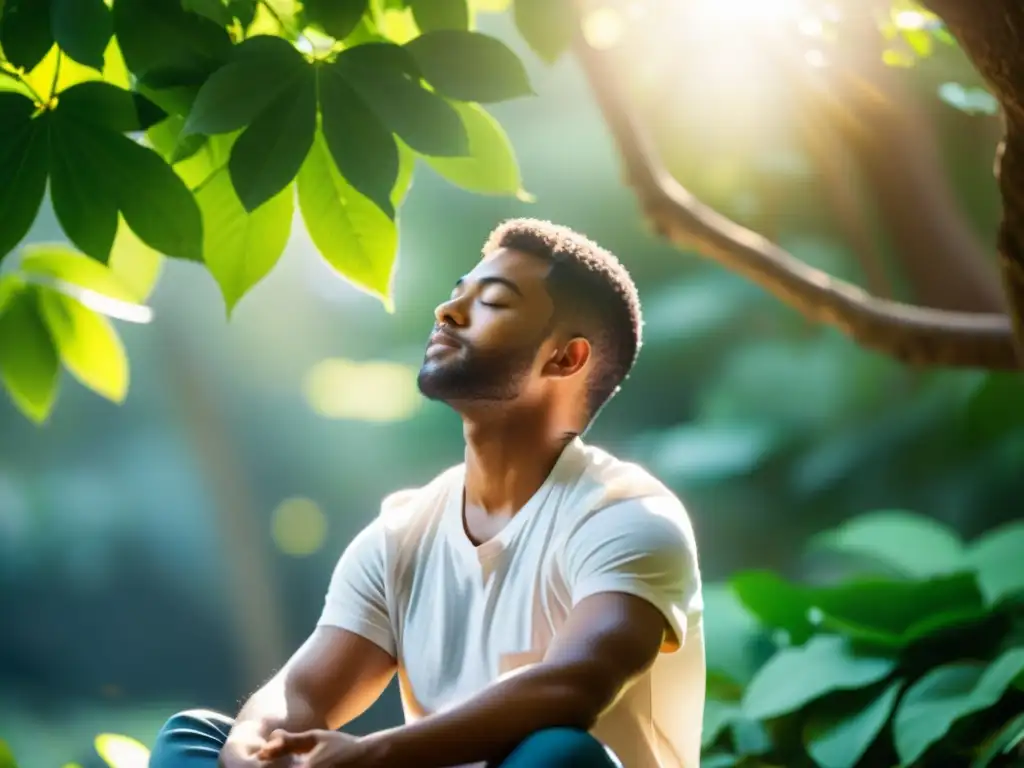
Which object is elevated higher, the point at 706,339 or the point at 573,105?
the point at 573,105

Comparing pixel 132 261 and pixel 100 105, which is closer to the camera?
pixel 100 105

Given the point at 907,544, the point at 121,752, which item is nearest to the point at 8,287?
the point at 121,752

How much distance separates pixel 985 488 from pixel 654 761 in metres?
2.46

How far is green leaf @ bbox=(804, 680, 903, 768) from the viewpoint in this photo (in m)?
1.71

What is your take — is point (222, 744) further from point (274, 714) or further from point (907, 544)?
point (907, 544)

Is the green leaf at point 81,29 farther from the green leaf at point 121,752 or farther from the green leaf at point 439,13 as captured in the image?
the green leaf at point 121,752

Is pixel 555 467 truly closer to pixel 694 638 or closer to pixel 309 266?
pixel 694 638

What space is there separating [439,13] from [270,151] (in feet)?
0.62

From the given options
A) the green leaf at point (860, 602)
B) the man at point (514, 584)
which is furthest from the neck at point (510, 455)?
the green leaf at point (860, 602)

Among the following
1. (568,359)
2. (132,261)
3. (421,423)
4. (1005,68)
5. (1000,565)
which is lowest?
(421,423)

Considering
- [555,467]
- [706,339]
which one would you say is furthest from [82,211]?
[706,339]

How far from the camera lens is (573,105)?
140 inches

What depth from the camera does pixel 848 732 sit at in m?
1.76

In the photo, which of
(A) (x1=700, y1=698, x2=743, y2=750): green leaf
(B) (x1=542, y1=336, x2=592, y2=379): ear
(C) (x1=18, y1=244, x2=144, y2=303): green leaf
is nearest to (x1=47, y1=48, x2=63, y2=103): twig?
(C) (x1=18, y1=244, x2=144, y2=303): green leaf
